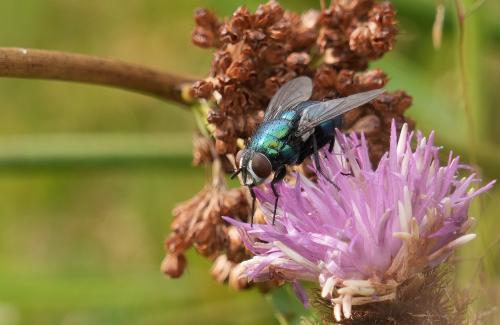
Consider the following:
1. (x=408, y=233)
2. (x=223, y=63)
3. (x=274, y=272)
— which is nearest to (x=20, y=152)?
(x=223, y=63)

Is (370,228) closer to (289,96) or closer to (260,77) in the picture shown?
(289,96)

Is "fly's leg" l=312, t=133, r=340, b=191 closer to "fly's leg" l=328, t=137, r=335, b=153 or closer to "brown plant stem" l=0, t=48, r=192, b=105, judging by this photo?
"fly's leg" l=328, t=137, r=335, b=153

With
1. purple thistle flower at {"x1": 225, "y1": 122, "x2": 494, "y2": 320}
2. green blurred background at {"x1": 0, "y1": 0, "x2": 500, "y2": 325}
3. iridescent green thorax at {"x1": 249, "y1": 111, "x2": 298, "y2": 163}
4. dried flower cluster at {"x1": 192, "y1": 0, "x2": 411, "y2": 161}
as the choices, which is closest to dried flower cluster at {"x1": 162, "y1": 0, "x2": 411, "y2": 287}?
dried flower cluster at {"x1": 192, "y1": 0, "x2": 411, "y2": 161}

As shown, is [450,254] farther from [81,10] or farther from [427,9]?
[81,10]

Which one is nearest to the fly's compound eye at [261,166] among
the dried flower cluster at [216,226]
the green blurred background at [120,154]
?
the dried flower cluster at [216,226]

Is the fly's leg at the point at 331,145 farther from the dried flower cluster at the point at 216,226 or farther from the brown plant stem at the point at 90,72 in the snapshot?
the brown plant stem at the point at 90,72

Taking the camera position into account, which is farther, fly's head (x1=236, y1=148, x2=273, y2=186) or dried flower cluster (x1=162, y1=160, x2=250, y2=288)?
dried flower cluster (x1=162, y1=160, x2=250, y2=288)
